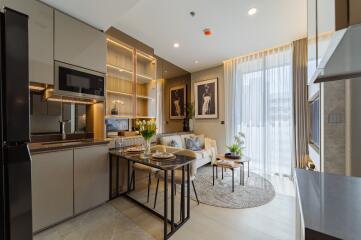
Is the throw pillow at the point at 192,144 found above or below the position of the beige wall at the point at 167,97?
below

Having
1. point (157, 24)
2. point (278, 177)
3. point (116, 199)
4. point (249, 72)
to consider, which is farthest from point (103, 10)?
point (278, 177)

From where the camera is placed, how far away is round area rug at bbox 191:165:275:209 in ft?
7.75

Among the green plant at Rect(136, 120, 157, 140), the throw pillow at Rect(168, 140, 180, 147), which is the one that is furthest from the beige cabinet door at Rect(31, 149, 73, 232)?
the throw pillow at Rect(168, 140, 180, 147)

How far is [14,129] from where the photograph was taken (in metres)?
0.97

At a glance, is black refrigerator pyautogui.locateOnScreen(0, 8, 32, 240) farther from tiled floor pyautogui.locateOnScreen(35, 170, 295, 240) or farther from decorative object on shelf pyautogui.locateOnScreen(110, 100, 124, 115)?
decorative object on shelf pyautogui.locateOnScreen(110, 100, 124, 115)

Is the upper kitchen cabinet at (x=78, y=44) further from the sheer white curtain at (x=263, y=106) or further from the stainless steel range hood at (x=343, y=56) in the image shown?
the sheer white curtain at (x=263, y=106)

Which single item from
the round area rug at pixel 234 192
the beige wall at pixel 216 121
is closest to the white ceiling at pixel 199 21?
the beige wall at pixel 216 121

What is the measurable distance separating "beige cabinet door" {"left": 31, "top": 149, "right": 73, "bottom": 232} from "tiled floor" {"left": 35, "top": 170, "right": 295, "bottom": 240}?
153mm

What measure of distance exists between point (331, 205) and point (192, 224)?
5.40ft

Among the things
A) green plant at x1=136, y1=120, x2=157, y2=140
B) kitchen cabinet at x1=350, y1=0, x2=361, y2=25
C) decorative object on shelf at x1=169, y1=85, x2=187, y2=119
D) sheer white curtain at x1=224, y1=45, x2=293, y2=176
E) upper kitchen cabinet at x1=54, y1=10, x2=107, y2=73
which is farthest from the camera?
decorative object on shelf at x1=169, y1=85, x2=187, y2=119

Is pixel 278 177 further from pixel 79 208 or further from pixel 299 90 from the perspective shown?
pixel 79 208

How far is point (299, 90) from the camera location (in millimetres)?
3217

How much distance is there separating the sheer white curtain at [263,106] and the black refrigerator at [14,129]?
13.2ft

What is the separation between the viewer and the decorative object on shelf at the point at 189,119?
4.78 meters
